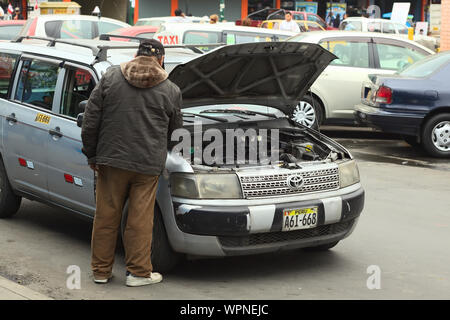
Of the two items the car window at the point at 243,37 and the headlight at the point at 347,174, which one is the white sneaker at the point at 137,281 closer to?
the headlight at the point at 347,174

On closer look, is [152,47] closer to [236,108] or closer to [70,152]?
[70,152]

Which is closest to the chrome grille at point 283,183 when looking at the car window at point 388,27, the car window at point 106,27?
A: the car window at point 106,27

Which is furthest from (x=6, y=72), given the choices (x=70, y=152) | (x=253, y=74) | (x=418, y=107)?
(x=418, y=107)

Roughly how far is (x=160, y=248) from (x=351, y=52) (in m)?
9.07

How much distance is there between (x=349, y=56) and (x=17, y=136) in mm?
8131

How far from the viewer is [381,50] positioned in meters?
14.3

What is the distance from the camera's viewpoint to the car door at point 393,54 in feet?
46.7

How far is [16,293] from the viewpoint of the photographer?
535 cm

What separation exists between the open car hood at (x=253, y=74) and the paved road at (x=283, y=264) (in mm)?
1372

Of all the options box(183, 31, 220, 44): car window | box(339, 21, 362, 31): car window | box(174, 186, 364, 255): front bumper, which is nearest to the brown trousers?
box(174, 186, 364, 255): front bumper

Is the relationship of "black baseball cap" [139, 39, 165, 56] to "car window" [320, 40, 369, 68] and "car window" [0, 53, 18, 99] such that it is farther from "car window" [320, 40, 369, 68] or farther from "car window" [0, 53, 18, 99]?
"car window" [320, 40, 369, 68]

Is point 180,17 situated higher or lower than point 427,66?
higher
